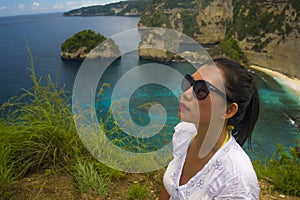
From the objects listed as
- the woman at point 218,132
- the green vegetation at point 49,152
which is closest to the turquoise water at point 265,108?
the green vegetation at point 49,152

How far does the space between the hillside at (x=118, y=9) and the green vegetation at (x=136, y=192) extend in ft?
356

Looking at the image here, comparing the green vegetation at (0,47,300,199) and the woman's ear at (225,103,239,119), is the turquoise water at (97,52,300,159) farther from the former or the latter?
the woman's ear at (225,103,239,119)

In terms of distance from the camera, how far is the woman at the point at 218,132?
1017mm

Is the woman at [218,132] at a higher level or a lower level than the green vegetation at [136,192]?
higher

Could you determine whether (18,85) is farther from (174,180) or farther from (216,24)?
(216,24)

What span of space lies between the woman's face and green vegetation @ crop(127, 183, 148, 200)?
1.15m

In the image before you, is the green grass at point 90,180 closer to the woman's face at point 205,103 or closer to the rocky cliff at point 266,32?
the woman's face at point 205,103

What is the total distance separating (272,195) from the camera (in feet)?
8.36

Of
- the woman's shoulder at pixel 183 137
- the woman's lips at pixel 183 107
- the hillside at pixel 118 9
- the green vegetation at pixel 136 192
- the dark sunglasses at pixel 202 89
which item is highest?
the dark sunglasses at pixel 202 89

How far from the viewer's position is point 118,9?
403 feet

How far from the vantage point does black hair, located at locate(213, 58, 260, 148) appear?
1100mm

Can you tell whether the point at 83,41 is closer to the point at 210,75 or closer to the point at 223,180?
the point at 210,75

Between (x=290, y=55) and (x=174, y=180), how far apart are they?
31027 millimetres

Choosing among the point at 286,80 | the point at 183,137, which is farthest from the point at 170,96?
the point at 183,137
